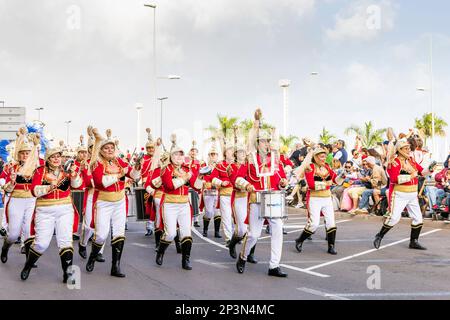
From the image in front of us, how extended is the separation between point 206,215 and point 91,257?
5.29 meters

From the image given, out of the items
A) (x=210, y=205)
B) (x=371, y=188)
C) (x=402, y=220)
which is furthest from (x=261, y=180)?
(x=371, y=188)

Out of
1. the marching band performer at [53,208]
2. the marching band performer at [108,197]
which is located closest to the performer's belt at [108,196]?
the marching band performer at [108,197]

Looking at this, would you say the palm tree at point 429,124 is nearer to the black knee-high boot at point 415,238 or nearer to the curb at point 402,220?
the curb at point 402,220

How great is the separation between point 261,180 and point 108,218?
7.48ft

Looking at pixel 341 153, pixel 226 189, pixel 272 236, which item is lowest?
pixel 272 236

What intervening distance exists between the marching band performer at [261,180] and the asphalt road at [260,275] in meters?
0.38

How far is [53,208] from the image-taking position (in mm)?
8156

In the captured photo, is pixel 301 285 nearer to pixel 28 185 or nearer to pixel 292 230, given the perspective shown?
pixel 28 185

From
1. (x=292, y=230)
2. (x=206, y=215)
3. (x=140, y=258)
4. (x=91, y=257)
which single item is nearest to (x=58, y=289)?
(x=91, y=257)

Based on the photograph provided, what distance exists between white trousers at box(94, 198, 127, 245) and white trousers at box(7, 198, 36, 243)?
1.62 meters

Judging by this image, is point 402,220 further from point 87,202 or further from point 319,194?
point 87,202

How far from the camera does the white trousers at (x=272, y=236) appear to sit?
28.1 ft
